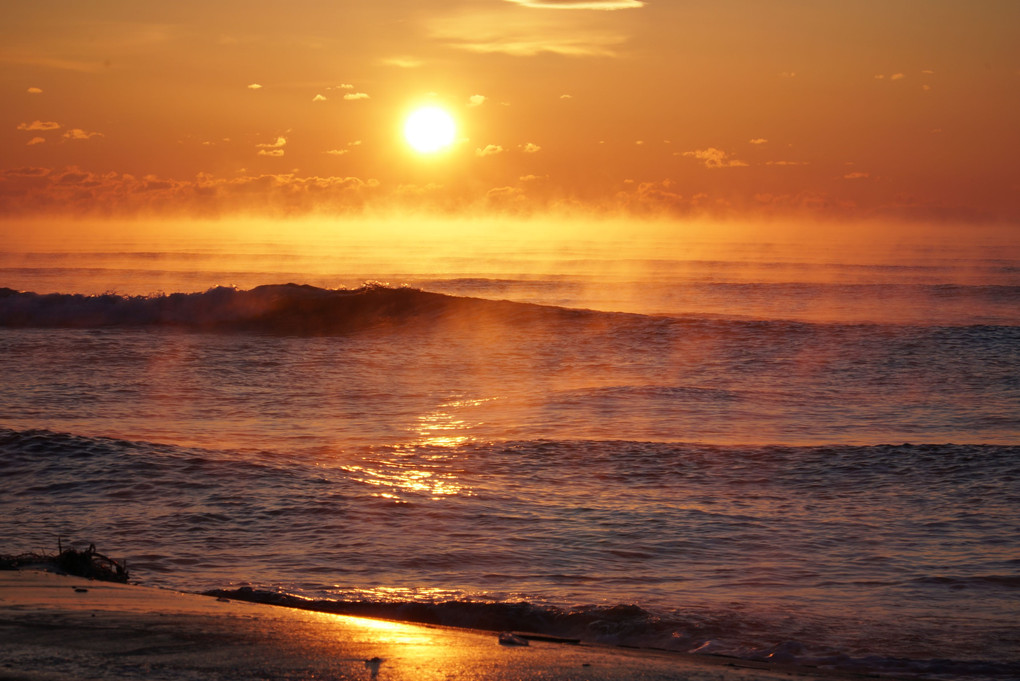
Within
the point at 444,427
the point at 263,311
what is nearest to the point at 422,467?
the point at 444,427

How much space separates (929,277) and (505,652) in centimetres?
4503

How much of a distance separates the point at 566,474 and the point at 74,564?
485 cm

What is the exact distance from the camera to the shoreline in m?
3.83

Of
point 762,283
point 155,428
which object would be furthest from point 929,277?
point 155,428

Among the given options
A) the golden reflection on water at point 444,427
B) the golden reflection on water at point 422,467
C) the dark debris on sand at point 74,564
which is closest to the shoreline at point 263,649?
the dark debris on sand at point 74,564

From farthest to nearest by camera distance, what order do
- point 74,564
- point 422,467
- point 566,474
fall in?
point 422,467
point 566,474
point 74,564

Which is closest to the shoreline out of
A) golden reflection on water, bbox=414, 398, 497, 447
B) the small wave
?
the small wave

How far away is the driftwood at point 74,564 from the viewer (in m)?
5.64

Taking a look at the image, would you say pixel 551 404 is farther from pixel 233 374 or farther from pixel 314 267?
pixel 314 267

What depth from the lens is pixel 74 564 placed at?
18.7 feet

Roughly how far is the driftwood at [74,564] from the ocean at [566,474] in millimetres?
347

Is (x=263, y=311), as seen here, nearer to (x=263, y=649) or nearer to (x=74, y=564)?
(x=74, y=564)

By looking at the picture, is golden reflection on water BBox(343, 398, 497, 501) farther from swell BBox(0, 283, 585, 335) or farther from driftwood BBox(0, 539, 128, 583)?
swell BBox(0, 283, 585, 335)

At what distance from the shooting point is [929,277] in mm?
44312
